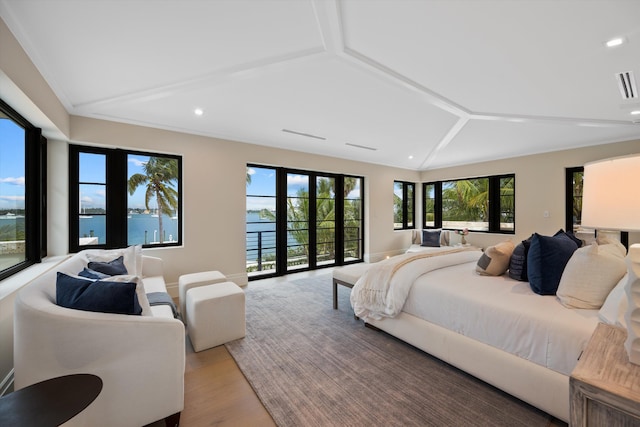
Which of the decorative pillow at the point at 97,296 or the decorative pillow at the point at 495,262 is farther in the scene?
the decorative pillow at the point at 495,262

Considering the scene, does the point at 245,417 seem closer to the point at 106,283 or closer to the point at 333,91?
the point at 106,283

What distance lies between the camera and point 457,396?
186 cm

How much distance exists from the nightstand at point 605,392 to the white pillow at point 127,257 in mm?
3508

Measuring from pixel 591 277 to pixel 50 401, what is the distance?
3.05 metres

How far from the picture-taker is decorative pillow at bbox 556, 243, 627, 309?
1.73 m

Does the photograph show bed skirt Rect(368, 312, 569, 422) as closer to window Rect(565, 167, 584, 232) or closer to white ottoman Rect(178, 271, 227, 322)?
white ottoman Rect(178, 271, 227, 322)

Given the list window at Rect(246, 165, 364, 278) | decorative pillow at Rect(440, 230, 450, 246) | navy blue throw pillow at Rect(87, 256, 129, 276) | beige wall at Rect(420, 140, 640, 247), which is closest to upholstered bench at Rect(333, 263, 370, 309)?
window at Rect(246, 165, 364, 278)

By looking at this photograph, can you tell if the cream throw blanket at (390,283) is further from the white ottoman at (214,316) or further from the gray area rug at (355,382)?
the white ottoman at (214,316)

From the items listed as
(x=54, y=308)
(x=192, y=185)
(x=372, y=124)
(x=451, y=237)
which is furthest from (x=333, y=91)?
(x=451, y=237)

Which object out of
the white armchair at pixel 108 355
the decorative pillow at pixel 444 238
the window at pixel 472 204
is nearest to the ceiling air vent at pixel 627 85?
the window at pixel 472 204

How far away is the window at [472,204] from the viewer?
19.7ft

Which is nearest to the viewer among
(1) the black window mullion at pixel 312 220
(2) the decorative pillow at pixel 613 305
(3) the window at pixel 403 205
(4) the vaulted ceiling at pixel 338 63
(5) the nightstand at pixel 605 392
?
(5) the nightstand at pixel 605 392

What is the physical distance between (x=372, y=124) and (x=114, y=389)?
14.3 feet

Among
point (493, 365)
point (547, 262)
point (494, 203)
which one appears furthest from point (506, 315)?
point (494, 203)
